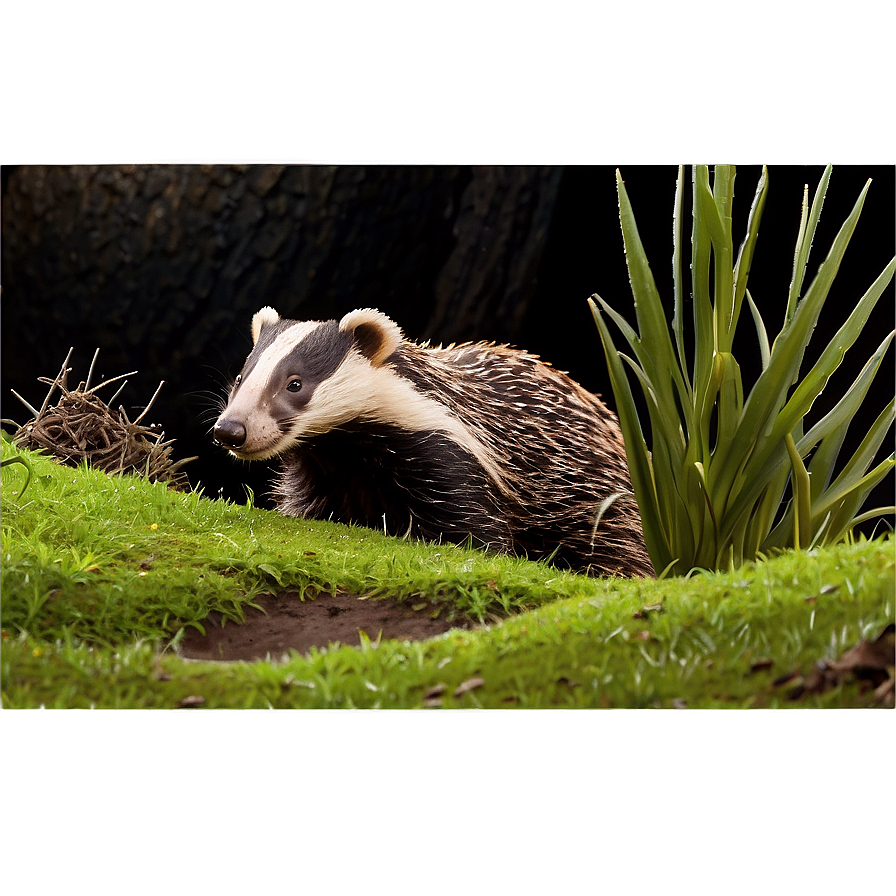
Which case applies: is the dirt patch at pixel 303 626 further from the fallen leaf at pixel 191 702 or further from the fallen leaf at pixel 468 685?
the fallen leaf at pixel 468 685

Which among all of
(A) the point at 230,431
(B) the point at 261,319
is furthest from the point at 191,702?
(B) the point at 261,319

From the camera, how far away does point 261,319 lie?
8.45ft

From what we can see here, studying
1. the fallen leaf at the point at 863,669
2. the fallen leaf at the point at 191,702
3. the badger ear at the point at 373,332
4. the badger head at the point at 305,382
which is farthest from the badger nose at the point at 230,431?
the fallen leaf at the point at 863,669

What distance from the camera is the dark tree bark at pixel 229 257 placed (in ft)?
8.09

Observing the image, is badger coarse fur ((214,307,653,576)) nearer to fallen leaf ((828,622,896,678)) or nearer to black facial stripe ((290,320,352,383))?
black facial stripe ((290,320,352,383))

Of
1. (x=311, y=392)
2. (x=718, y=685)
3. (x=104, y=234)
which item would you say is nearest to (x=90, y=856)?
(x=718, y=685)

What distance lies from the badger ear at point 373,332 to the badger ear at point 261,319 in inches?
→ 7.9

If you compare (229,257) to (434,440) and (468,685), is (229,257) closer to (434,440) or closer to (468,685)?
(434,440)

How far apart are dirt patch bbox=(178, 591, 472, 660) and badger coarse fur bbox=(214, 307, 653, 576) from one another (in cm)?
42

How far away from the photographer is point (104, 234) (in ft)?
8.32

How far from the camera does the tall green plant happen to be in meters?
2.27

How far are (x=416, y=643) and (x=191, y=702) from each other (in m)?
0.48

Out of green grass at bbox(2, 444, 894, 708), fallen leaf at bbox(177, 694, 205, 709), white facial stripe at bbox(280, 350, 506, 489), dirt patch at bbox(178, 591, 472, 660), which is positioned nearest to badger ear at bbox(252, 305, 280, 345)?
white facial stripe at bbox(280, 350, 506, 489)

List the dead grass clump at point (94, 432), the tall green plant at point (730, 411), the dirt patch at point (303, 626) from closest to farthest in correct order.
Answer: the dirt patch at point (303, 626)
the tall green plant at point (730, 411)
the dead grass clump at point (94, 432)
